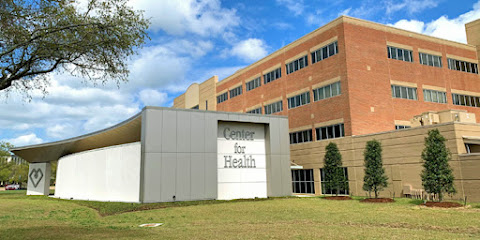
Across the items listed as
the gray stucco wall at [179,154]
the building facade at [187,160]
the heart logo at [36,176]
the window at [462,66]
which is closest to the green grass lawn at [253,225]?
the gray stucco wall at [179,154]

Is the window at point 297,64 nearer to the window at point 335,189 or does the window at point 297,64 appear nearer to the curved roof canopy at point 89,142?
the window at point 335,189

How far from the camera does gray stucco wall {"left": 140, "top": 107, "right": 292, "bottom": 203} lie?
995 inches

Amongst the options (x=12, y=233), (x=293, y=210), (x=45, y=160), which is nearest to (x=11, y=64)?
(x=12, y=233)

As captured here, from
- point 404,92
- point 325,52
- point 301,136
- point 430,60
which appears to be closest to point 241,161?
point 301,136

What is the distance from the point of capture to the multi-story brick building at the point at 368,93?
31.8m

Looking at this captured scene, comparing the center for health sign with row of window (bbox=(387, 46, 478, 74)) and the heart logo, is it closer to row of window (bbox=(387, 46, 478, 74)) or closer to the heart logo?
row of window (bbox=(387, 46, 478, 74))

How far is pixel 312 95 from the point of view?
39469 millimetres

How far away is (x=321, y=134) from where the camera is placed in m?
37.9

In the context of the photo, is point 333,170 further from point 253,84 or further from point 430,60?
point 253,84

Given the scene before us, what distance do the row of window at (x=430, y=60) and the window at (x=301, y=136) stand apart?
12.2 meters

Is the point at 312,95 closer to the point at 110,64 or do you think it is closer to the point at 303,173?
the point at 303,173

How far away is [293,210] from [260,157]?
35.8ft

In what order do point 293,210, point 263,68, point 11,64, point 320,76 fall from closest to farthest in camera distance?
Result: 1. point 11,64
2. point 293,210
3. point 320,76
4. point 263,68

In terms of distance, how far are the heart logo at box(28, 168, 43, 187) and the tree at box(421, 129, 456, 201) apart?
47211 mm
